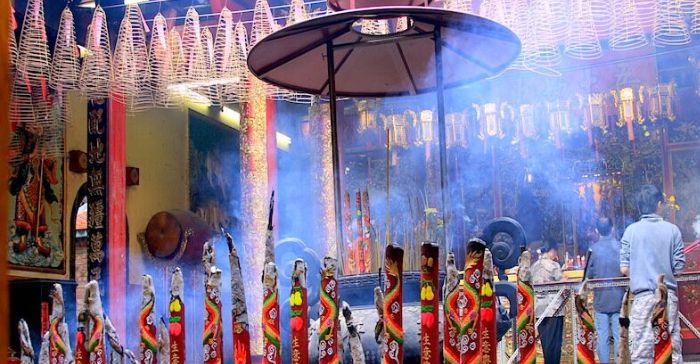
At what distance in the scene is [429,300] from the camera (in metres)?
2.15

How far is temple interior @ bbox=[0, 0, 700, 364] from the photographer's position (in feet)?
7.52

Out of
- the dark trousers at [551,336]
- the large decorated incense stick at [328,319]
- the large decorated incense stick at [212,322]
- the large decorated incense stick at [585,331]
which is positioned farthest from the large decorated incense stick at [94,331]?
the dark trousers at [551,336]

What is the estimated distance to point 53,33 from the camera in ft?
21.8

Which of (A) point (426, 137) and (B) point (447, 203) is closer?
(B) point (447, 203)

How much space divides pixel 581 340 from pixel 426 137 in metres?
5.93

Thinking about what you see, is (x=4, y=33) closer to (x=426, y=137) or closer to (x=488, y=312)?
(x=488, y=312)

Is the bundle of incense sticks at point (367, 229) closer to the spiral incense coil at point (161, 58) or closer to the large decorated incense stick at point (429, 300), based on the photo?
the large decorated incense stick at point (429, 300)

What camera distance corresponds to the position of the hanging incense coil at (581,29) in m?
4.48

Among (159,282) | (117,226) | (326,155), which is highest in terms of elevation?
(326,155)

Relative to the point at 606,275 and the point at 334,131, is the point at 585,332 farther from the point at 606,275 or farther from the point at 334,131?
the point at 606,275

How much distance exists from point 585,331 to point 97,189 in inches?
207

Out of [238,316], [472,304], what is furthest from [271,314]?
[472,304]

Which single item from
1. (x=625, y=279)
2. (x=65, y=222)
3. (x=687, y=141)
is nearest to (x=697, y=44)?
(x=687, y=141)

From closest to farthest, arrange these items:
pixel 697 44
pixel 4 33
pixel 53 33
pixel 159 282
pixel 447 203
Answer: pixel 4 33 → pixel 447 203 → pixel 53 33 → pixel 697 44 → pixel 159 282
